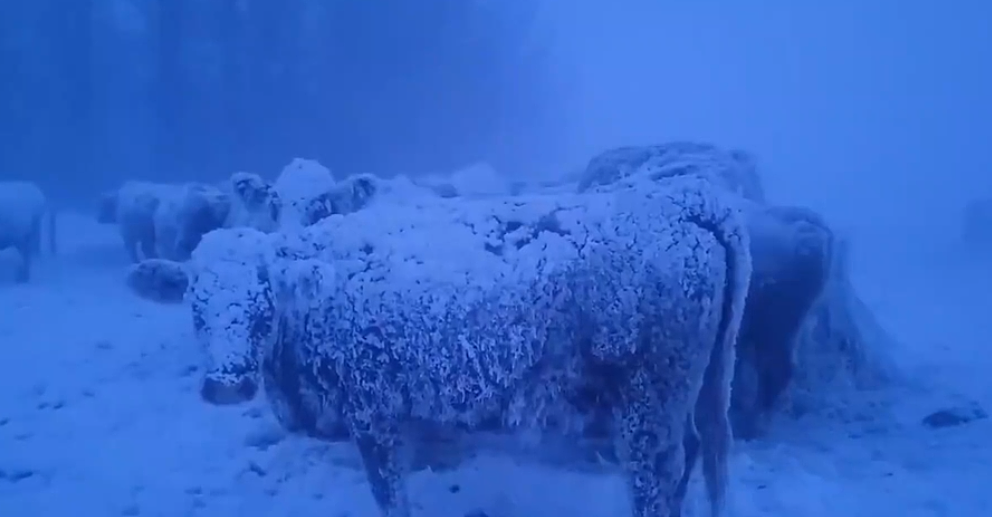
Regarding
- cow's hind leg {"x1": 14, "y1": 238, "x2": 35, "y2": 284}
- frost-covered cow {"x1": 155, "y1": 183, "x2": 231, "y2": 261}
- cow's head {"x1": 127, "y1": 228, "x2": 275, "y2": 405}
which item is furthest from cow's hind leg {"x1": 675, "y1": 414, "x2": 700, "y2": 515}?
cow's hind leg {"x1": 14, "y1": 238, "x2": 35, "y2": 284}

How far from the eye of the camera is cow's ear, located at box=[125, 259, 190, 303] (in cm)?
588

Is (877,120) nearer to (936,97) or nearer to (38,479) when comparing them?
(936,97)

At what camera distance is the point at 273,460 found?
17.7ft

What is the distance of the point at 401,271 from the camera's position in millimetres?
4113

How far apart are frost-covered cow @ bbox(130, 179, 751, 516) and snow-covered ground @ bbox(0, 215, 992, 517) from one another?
0.85m

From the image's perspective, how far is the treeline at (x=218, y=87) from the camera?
31781 mm

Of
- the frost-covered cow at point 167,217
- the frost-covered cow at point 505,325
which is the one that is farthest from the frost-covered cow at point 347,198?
the frost-covered cow at point 167,217

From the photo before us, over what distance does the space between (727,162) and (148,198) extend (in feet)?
33.0

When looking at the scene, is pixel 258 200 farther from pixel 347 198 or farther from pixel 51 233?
pixel 51 233

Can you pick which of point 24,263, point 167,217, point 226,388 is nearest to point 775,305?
point 226,388

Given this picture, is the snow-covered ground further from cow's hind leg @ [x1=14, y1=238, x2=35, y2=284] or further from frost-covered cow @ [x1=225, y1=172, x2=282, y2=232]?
cow's hind leg @ [x1=14, y1=238, x2=35, y2=284]

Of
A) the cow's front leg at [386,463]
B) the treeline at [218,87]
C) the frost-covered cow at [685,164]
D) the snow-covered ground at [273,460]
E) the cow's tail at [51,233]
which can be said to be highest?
the treeline at [218,87]

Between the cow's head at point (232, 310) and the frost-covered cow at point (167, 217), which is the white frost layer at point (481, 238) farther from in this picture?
the frost-covered cow at point (167, 217)

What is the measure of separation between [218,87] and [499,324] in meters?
32.3
